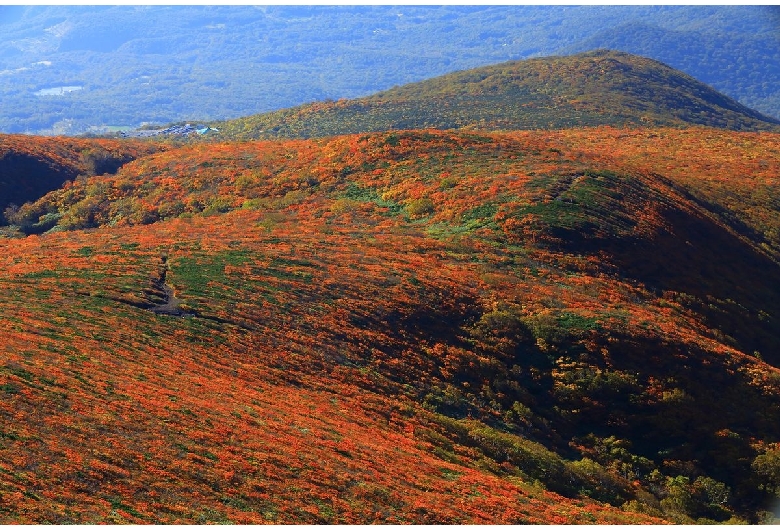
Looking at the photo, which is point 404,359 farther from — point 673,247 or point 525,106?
point 525,106

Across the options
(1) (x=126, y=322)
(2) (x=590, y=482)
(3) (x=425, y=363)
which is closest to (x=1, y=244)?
(1) (x=126, y=322)

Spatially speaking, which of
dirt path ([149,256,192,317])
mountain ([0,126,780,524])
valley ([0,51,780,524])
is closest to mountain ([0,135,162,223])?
valley ([0,51,780,524])

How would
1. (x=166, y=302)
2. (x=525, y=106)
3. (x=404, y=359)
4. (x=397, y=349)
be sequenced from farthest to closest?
(x=525, y=106)
(x=166, y=302)
(x=397, y=349)
(x=404, y=359)

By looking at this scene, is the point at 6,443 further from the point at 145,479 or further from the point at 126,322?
the point at 126,322

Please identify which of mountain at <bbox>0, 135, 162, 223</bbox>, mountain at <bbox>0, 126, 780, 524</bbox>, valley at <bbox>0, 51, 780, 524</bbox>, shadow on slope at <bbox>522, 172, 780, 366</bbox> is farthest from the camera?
mountain at <bbox>0, 135, 162, 223</bbox>

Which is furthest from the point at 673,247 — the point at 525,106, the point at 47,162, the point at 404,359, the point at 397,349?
the point at 525,106

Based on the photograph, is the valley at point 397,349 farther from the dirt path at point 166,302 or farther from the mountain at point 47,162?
the mountain at point 47,162

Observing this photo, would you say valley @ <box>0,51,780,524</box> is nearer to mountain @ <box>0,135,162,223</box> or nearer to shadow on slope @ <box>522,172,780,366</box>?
shadow on slope @ <box>522,172,780,366</box>
